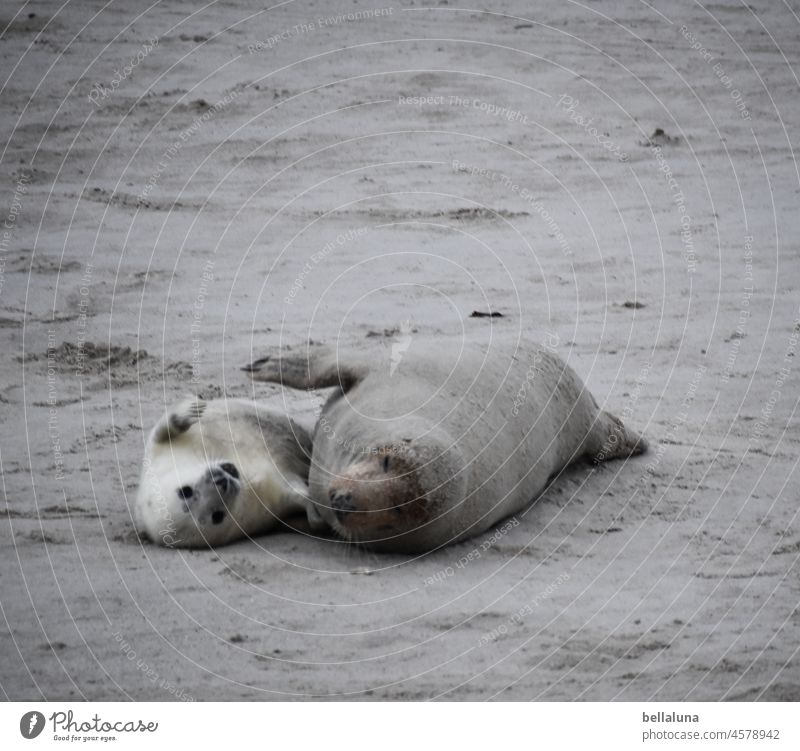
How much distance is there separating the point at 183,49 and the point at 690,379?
645 centimetres

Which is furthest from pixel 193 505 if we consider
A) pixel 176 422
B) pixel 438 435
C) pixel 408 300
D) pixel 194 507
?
pixel 408 300

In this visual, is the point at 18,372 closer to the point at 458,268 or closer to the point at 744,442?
the point at 458,268

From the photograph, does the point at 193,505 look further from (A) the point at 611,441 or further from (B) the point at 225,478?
(A) the point at 611,441

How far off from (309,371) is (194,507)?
3.45ft

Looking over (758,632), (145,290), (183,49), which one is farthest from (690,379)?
(183,49)

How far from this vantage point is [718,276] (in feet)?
32.1

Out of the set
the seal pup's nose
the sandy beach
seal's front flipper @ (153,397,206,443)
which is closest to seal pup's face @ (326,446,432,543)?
the sandy beach

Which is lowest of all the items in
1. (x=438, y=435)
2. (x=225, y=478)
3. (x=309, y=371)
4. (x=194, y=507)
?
(x=194, y=507)

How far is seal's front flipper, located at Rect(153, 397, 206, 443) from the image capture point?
21.1ft

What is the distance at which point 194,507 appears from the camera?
608 centimetres

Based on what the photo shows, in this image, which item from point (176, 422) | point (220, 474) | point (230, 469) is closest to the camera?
point (220, 474)

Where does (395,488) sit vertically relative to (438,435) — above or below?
below

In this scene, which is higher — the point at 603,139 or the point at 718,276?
the point at 603,139

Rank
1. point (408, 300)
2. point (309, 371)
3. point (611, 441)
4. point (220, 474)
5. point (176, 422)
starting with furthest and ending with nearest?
point (408, 300), point (611, 441), point (309, 371), point (176, 422), point (220, 474)
